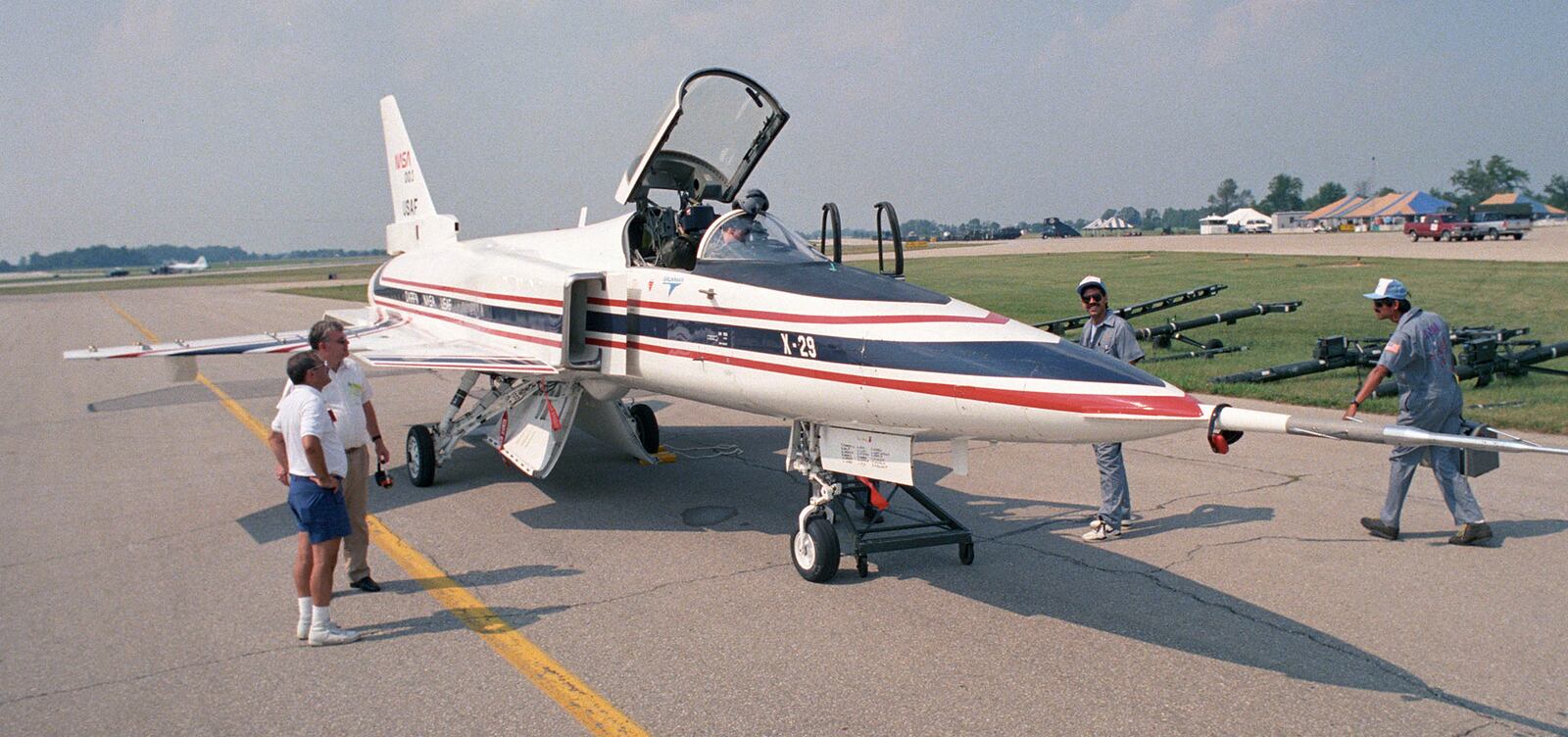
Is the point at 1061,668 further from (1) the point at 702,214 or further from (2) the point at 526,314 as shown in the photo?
(2) the point at 526,314

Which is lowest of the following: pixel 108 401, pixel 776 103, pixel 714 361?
pixel 108 401

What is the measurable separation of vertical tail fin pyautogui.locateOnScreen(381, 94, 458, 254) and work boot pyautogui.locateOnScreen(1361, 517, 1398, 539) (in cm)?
1029

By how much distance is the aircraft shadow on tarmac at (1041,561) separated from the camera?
5.06 meters

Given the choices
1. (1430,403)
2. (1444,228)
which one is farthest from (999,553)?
(1444,228)

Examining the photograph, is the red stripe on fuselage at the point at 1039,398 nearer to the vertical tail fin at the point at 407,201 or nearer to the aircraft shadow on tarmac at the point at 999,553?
the aircraft shadow on tarmac at the point at 999,553

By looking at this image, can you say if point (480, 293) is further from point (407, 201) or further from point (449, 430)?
point (407, 201)

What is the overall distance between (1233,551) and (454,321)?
7.47 meters

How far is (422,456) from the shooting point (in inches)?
366

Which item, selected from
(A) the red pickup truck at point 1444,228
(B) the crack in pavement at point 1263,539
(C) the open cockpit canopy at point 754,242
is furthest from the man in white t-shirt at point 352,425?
(A) the red pickup truck at point 1444,228

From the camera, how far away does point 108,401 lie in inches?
611

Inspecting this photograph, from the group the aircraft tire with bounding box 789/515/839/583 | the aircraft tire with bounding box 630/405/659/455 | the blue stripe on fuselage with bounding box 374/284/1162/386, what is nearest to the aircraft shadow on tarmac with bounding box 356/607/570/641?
the aircraft tire with bounding box 789/515/839/583

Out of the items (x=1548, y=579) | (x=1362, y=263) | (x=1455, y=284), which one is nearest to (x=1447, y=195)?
(x=1362, y=263)

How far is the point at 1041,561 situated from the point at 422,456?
571cm

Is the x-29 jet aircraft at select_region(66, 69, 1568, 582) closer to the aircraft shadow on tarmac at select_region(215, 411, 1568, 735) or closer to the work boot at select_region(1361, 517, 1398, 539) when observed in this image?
the aircraft shadow on tarmac at select_region(215, 411, 1568, 735)
